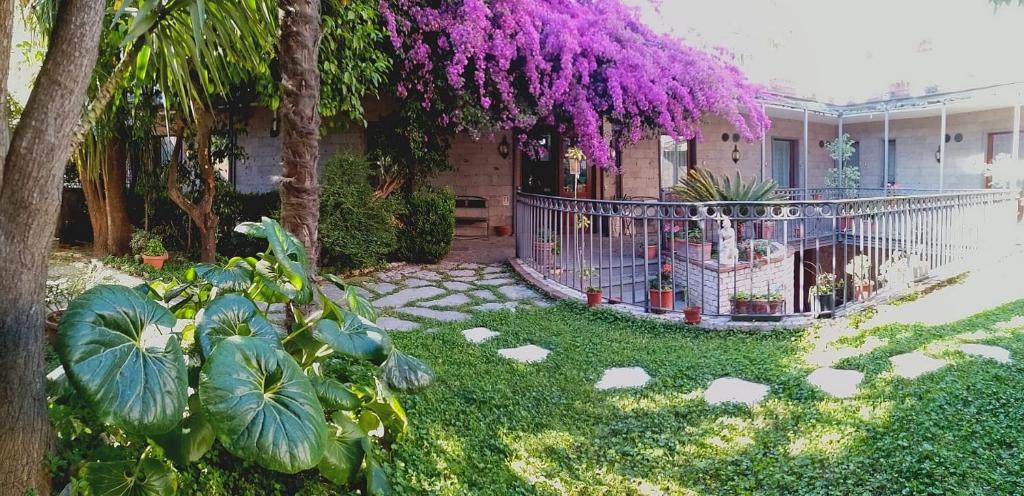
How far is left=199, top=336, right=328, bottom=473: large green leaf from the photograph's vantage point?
1.89 metres

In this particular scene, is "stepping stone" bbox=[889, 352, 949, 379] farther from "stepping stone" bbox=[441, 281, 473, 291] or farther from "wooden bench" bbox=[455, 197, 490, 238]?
"wooden bench" bbox=[455, 197, 490, 238]

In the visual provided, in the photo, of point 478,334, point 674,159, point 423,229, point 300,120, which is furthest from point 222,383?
point 674,159

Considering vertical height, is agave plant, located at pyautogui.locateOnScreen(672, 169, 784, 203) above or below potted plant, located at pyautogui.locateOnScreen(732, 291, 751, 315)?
above

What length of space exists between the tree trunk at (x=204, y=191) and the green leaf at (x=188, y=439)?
6.42m

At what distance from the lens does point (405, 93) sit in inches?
320

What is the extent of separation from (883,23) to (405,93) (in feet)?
51.7

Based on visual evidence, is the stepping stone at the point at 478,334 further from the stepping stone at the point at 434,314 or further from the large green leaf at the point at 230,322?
the large green leaf at the point at 230,322

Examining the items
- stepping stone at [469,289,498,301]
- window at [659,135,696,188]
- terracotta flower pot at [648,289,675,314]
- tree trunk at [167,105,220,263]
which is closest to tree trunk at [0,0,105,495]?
stepping stone at [469,289,498,301]

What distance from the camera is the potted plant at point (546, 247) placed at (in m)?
7.56

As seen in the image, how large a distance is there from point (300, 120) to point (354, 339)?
1687 mm

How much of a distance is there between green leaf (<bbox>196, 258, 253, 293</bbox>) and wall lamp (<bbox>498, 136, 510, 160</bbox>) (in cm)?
943

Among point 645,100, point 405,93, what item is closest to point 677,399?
point 405,93

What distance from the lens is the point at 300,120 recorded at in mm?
3738

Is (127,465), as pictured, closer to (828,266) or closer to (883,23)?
(828,266)
